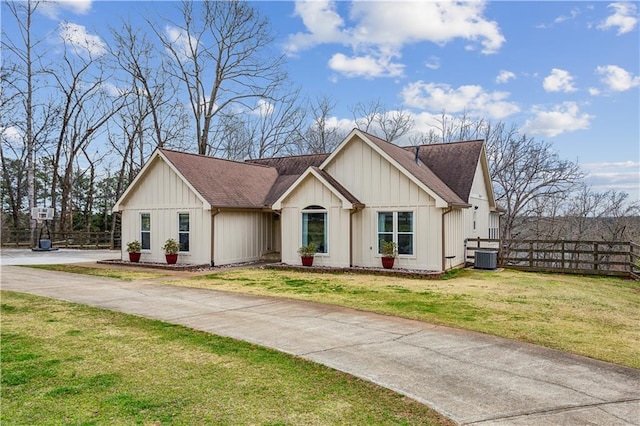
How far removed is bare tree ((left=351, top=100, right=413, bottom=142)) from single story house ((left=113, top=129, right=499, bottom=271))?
17.3m

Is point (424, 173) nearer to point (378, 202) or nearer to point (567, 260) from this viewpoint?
point (378, 202)

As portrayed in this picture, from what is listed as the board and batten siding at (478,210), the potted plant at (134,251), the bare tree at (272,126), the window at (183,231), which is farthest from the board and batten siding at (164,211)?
the bare tree at (272,126)

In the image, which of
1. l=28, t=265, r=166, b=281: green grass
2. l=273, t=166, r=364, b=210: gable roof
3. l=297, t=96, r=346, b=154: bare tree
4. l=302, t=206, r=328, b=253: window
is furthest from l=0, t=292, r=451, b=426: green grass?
l=297, t=96, r=346, b=154: bare tree

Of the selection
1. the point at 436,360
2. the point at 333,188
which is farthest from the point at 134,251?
the point at 436,360

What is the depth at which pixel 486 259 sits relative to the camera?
1711 centimetres

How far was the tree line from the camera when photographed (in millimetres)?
30188

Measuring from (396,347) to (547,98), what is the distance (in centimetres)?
2352

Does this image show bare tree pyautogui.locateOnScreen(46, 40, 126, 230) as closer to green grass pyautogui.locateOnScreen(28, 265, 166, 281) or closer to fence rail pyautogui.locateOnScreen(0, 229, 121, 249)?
fence rail pyautogui.locateOnScreen(0, 229, 121, 249)

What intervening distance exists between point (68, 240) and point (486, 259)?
28.7 metres

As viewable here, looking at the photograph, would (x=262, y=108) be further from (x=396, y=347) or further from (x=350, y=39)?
(x=396, y=347)

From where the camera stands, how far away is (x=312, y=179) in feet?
56.4

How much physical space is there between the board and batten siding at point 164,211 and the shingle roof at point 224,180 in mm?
474

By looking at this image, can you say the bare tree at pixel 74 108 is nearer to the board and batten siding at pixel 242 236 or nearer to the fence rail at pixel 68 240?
the fence rail at pixel 68 240

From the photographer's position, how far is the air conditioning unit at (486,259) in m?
17.1
